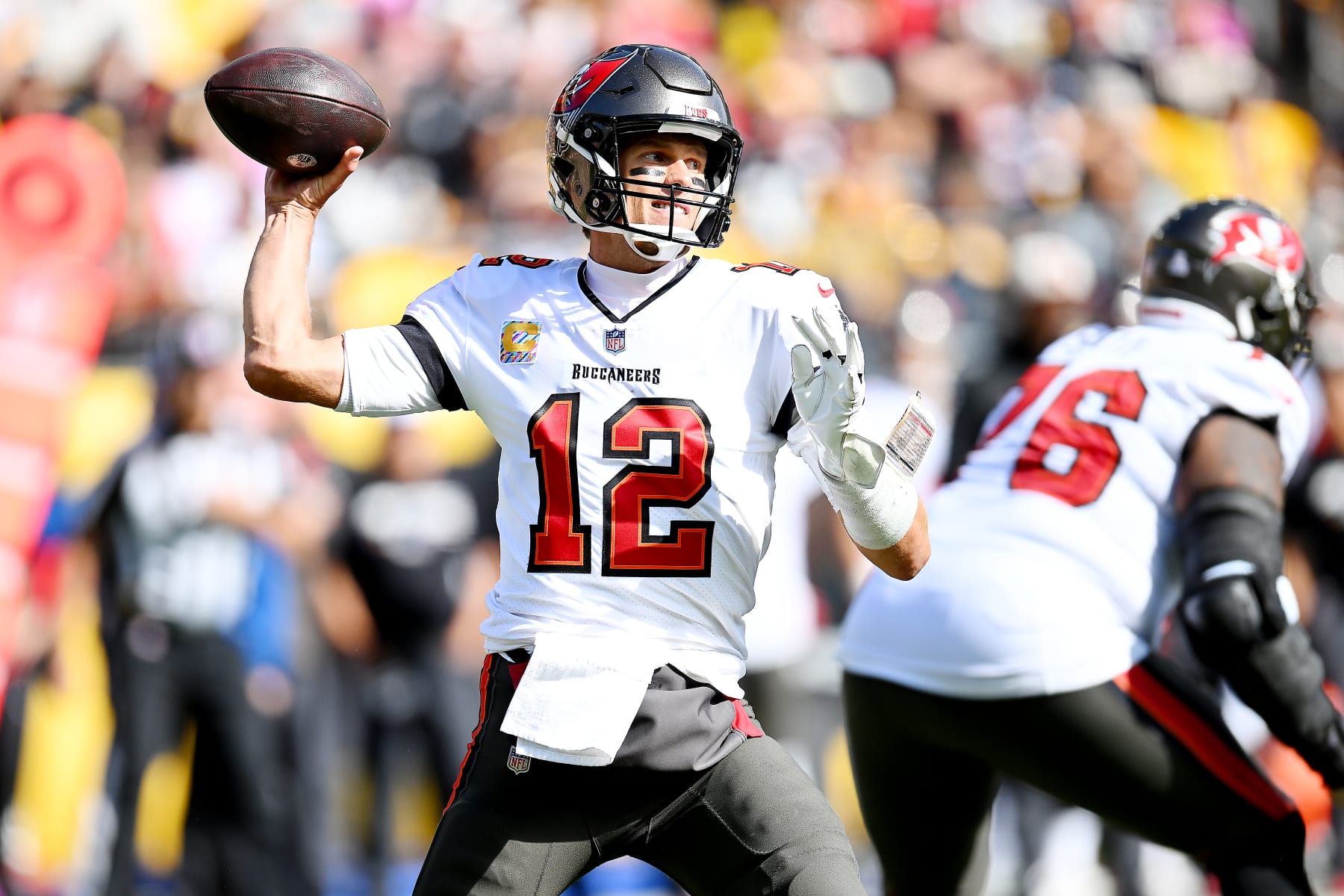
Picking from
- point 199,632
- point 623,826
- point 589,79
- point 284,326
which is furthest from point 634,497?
point 199,632

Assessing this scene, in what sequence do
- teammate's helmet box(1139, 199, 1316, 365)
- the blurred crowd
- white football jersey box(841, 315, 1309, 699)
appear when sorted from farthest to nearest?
1. the blurred crowd
2. teammate's helmet box(1139, 199, 1316, 365)
3. white football jersey box(841, 315, 1309, 699)

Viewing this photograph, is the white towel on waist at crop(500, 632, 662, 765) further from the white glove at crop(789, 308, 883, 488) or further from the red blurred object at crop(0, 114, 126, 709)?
the red blurred object at crop(0, 114, 126, 709)

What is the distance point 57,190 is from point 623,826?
5375 millimetres

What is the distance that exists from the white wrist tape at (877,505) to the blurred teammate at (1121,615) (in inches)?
36.2

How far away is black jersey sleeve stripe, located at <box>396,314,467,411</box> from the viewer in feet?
8.47

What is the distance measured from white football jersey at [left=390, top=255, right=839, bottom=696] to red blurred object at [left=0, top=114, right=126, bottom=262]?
15.2 feet

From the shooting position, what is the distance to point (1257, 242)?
3.60 meters

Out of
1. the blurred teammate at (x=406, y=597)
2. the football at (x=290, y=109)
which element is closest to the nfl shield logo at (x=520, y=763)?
the football at (x=290, y=109)

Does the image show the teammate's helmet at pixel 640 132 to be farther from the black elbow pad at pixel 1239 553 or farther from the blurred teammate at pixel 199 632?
the blurred teammate at pixel 199 632

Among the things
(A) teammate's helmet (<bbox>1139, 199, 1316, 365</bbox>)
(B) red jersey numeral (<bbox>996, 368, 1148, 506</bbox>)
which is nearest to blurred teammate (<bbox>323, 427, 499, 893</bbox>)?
(B) red jersey numeral (<bbox>996, 368, 1148, 506</bbox>)

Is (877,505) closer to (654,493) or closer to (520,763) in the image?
(654,493)

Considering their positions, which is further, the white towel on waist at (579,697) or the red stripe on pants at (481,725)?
the red stripe on pants at (481,725)

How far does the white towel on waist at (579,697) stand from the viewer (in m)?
2.33

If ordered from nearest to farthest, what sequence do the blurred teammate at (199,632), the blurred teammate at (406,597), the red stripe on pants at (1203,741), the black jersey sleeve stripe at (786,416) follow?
the black jersey sleeve stripe at (786,416) → the red stripe on pants at (1203,741) → the blurred teammate at (199,632) → the blurred teammate at (406,597)
